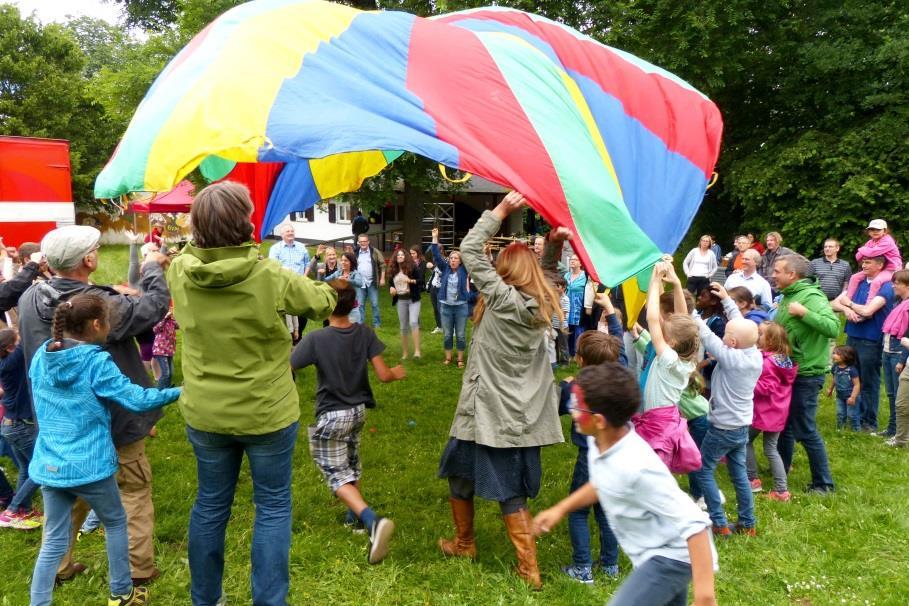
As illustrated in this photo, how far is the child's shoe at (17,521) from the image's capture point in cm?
394

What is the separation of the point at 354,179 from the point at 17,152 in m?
4.72

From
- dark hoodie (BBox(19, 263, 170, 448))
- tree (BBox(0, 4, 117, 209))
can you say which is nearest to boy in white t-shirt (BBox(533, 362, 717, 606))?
dark hoodie (BBox(19, 263, 170, 448))

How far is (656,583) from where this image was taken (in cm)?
220

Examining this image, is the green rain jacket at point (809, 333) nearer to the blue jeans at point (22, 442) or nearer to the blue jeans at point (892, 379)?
the blue jeans at point (892, 379)

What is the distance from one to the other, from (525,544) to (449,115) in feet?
7.96

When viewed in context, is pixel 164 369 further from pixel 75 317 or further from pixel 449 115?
pixel 449 115

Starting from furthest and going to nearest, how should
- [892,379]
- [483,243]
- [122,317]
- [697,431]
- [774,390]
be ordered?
[892,379] → [774,390] → [697,431] → [483,243] → [122,317]

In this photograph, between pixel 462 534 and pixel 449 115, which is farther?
pixel 462 534

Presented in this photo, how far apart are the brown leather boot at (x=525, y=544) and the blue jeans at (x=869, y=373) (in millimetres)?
4696

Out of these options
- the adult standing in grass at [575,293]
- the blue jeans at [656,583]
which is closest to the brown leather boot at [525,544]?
the blue jeans at [656,583]

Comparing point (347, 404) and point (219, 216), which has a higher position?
point (219, 216)

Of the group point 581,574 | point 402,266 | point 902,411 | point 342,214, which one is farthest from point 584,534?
point 342,214

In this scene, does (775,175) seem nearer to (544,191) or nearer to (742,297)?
(742,297)

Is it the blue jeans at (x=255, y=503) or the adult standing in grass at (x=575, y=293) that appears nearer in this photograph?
the blue jeans at (x=255, y=503)
